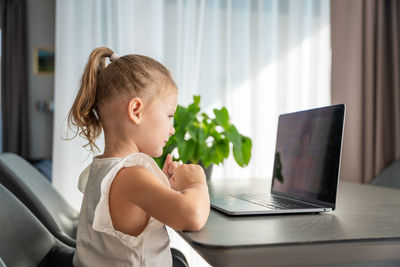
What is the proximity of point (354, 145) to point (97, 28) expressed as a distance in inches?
77.1

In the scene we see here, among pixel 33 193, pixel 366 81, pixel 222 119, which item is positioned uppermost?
pixel 366 81

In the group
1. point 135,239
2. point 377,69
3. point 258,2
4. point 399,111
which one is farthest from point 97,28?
point 135,239

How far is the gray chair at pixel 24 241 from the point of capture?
1.13m

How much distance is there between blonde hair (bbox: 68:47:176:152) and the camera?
97cm

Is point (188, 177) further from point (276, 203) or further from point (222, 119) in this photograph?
point (222, 119)

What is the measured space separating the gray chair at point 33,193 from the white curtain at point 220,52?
4.26 feet

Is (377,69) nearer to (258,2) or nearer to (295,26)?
(295,26)

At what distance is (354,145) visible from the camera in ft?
10.4

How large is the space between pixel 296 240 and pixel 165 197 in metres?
0.23

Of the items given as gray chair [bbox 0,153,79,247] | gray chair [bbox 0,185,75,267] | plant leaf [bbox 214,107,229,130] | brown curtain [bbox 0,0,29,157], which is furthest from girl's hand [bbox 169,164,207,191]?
brown curtain [bbox 0,0,29,157]

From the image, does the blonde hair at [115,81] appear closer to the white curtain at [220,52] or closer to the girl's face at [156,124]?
the girl's face at [156,124]

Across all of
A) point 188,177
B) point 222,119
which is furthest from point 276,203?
point 222,119

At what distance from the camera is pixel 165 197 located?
0.77m

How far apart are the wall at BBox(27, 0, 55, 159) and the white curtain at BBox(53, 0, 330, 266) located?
1880 mm
